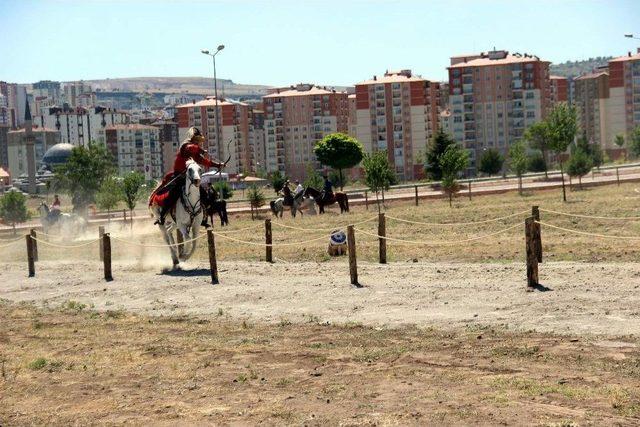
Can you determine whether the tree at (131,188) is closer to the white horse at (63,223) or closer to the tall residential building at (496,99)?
the white horse at (63,223)

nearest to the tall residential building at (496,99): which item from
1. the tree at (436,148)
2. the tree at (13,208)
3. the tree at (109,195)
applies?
the tree at (436,148)

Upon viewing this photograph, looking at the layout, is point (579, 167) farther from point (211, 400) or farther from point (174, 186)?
point (211, 400)

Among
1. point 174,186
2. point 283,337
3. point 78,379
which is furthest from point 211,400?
point 174,186

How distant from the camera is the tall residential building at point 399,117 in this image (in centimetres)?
17262

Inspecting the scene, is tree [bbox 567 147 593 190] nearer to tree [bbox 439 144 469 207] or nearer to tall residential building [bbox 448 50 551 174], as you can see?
tree [bbox 439 144 469 207]

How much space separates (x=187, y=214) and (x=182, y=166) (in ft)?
3.95

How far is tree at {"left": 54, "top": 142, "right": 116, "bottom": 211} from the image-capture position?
7688 centimetres

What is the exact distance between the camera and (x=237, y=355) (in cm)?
1555

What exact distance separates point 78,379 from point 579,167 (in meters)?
57.2

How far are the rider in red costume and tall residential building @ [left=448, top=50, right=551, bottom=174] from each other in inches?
5774

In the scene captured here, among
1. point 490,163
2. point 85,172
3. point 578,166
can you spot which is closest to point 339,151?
point 490,163

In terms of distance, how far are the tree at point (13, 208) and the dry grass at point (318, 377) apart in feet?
197

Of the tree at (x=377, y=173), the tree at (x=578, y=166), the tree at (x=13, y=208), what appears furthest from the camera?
the tree at (x=13, y=208)

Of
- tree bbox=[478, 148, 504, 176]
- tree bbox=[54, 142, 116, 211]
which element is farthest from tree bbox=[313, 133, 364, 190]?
tree bbox=[54, 142, 116, 211]
